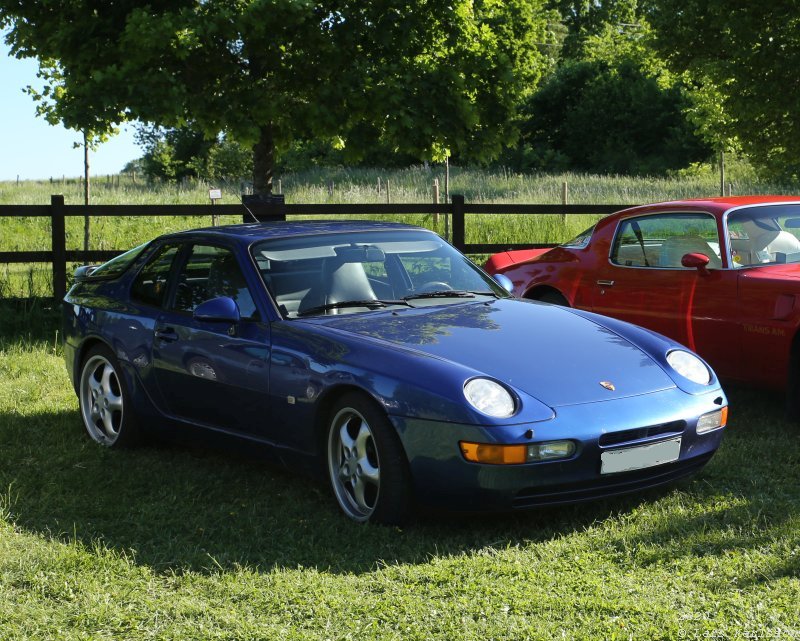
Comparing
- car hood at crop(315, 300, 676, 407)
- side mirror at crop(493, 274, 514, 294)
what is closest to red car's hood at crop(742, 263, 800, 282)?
side mirror at crop(493, 274, 514, 294)

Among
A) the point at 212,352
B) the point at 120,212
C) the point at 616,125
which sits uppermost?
the point at 616,125

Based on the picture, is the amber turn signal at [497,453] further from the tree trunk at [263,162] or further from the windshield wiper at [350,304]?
the tree trunk at [263,162]

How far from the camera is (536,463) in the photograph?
477 cm

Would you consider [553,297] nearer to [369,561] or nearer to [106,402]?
[106,402]

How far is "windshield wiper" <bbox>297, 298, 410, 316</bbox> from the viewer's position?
586 cm

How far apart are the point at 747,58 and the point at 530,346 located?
50.5 ft

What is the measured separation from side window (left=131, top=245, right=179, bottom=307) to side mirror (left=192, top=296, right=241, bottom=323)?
0.86 meters

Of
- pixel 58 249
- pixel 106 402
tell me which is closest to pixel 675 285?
pixel 106 402

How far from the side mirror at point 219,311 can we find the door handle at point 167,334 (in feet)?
1.68

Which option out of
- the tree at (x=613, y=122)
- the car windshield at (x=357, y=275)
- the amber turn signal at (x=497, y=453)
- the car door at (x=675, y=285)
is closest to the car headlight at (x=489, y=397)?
the amber turn signal at (x=497, y=453)

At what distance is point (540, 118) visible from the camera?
5750cm

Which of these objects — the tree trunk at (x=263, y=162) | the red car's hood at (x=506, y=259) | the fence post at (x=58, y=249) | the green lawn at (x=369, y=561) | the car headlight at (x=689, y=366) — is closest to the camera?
the green lawn at (x=369, y=561)

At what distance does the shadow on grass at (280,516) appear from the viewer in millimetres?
4770

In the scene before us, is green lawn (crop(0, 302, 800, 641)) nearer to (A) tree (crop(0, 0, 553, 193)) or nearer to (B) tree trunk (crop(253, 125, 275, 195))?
(A) tree (crop(0, 0, 553, 193))
